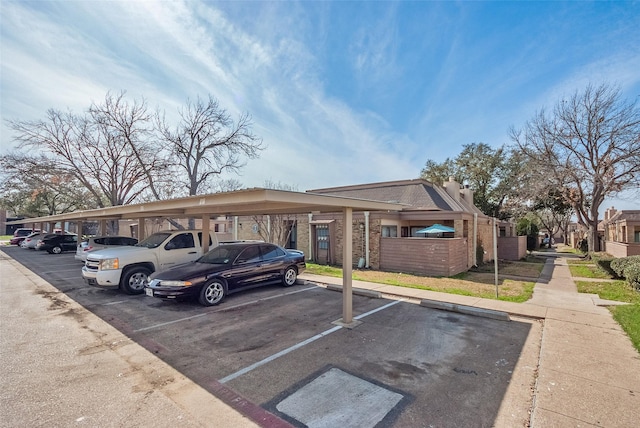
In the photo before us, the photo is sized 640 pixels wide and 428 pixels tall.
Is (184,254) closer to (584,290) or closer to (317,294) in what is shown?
(317,294)

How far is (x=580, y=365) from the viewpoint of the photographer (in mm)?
4363

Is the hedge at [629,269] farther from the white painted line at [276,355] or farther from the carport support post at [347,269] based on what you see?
the white painted line at [276,355]

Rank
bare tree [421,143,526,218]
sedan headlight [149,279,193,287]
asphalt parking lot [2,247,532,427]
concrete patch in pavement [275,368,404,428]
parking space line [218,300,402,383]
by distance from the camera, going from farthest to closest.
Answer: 1. bare tree [421,143,526,218]
2. sedan headlight [149,279,193,287]
3. parking space line [218,300,402,383]
4. asphalt parking lot [2,247,532,427]
5. concrete patch in pavement [275,368,404,428]

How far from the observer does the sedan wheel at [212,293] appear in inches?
286

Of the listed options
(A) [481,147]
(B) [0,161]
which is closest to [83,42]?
(B) [0,161]

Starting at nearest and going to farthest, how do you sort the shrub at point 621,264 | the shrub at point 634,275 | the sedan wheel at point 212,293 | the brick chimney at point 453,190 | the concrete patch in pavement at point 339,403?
1. the concrete patch in pavement at point 339,403
2. the sedan wheel at point 212,293
3. the shrub at point 634,275
4. the shrub at point 621,264
5. the brick chimney at point 453,190

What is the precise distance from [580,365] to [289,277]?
712 cm

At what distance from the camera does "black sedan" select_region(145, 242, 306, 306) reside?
706 cm

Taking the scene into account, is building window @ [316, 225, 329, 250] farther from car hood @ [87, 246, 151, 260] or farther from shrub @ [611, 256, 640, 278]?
shrub @ [611, 256, 640, 278]

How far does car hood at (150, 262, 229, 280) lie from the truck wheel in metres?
1.49

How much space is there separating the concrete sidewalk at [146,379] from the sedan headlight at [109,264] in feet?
5.40

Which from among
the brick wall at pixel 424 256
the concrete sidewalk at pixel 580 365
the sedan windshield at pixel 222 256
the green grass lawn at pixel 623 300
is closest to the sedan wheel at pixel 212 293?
the sedan windshield at pixel 222 256

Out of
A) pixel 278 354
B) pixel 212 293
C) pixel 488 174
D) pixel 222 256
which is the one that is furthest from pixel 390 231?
pixel 488 174

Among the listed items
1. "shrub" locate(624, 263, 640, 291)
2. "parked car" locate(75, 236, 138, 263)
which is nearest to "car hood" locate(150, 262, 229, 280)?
"parked car" locate(75, 236, 138, 263)
